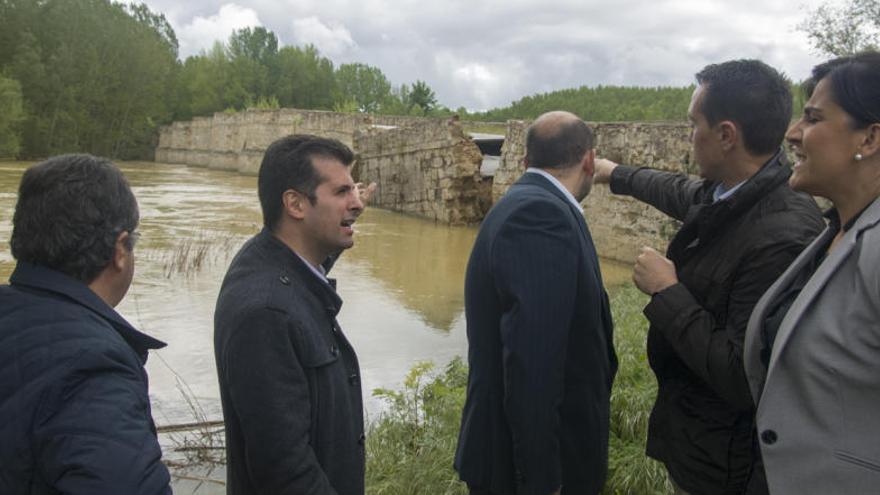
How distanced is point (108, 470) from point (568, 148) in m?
2.07

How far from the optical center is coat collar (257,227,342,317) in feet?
7.97

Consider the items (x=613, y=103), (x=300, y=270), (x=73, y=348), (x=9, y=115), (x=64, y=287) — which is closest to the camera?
(x=73, y=348)

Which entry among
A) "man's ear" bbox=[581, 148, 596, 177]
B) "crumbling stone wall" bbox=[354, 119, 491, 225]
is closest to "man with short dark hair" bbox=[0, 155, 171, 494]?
"man's ear" bbox=[581, 148, 596, 177]

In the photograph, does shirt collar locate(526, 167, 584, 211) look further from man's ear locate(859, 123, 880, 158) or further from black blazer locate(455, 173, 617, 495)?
man's ear locate(859, 123, 880, 158)

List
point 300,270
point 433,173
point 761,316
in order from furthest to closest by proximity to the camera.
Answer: point 433,173, point 300,270, point 761,316

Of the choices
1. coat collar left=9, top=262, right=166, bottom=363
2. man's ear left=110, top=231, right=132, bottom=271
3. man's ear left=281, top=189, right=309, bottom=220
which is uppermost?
man's ear left=281, top=189, right=309, bottom=220

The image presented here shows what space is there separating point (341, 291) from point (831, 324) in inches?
406

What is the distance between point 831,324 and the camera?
6.07ft

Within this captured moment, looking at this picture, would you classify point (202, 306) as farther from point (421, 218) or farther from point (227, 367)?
point (421, 218)

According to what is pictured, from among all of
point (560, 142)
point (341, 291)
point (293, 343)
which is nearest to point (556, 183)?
point (560, 142)

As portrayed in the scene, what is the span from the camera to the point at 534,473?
264 cm

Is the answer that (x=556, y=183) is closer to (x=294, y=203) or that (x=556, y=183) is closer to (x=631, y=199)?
(x=294, y=203)

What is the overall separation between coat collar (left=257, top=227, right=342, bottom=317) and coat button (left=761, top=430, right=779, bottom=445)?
52.7 inches

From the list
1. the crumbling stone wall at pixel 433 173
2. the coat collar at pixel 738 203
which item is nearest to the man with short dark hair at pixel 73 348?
the coat collar at pixel 738 203
